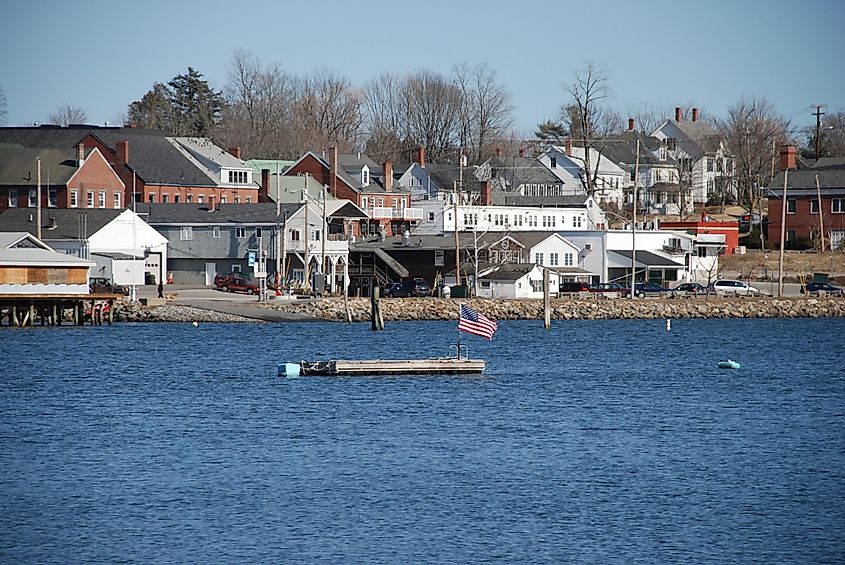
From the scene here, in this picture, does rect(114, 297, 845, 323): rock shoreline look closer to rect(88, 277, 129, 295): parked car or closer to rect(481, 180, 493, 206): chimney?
rect(88, 277, 129, 295): parked car

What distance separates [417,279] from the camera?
98812mm

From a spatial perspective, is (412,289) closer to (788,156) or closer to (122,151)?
(122,151)

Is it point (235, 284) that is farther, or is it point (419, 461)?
point (235, 284)

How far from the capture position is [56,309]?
81500 millimetres

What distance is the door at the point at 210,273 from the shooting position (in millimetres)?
103500

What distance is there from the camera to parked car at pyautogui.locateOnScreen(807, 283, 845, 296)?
98875 millimetres

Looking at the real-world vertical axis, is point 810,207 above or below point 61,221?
above

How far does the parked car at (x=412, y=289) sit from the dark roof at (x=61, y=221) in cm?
2209

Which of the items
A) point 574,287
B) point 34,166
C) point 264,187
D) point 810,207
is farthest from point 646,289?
point 34,166

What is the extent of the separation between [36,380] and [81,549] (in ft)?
98.3

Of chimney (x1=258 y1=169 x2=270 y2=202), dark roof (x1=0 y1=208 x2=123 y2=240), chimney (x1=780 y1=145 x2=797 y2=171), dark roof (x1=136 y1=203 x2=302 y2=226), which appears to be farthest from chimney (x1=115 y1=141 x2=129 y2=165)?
chimney (x1=780 y1=145 x2=797 y2=171)

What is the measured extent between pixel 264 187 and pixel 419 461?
87848 millimetres

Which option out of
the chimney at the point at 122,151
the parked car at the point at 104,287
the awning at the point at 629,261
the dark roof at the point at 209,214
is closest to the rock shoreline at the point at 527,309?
the parked car at the point at 104,287

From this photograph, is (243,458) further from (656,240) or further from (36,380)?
(656,240)
